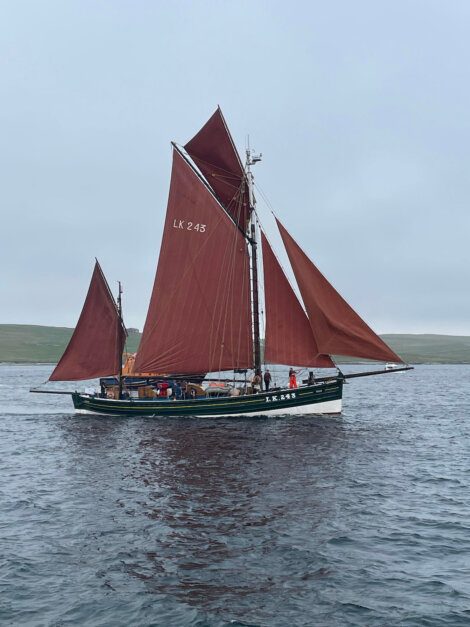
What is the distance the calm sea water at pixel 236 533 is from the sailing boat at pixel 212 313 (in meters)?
10.8

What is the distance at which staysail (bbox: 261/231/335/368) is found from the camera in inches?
1868

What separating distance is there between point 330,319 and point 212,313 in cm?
1091

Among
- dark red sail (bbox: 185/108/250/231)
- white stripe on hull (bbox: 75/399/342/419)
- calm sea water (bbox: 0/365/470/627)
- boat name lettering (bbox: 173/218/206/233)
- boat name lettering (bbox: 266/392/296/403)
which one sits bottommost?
calm sea water (bbox: 0/365/470/627)

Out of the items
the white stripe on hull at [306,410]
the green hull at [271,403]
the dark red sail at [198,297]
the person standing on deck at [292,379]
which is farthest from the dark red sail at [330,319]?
the dark red sail at [198,297]

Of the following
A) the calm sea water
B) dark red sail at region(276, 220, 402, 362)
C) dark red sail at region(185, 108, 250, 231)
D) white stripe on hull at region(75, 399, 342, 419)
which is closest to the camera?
the calm sea water

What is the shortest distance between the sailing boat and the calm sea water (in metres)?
10.8

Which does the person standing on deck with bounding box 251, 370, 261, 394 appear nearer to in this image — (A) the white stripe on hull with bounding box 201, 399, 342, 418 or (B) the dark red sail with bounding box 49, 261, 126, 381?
(A) the white stripe on hull with bounding box 201, 399, 342, 418

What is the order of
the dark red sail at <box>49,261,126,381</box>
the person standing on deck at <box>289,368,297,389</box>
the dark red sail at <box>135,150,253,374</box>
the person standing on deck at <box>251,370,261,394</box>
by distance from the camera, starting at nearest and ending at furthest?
1. the person standing on deck at <box>289,368,297,389</box>
2. the person standing on deck at <box>251,370,261,394</box>
3. the dark red sail at <box>135,150,253,374</box>
4. the dark red sail at <box>49,261,126,381</box>

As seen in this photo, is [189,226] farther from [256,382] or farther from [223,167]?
[256,382]

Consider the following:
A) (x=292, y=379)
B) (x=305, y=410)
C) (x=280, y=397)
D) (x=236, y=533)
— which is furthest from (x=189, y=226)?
(x=236, y=533)

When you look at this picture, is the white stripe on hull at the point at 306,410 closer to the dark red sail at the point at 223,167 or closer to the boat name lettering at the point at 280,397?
the boat name lettering at the point at 280,397

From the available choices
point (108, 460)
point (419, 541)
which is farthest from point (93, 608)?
point (108, 460)

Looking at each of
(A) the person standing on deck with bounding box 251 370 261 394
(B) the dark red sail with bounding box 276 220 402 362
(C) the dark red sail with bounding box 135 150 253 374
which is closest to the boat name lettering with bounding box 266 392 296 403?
(A) the person standing on deck with bounding box 251 370 261 394

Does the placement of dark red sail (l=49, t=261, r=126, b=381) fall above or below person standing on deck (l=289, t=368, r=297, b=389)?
above
